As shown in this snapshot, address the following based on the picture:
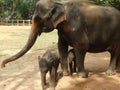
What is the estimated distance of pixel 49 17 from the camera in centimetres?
637

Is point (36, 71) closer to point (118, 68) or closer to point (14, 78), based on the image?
point (14, 78)

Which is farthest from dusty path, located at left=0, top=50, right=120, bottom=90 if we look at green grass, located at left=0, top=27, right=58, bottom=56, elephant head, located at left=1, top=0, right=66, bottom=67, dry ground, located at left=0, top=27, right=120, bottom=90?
green grass, located at left=0, top=27, right=58, bottom=56

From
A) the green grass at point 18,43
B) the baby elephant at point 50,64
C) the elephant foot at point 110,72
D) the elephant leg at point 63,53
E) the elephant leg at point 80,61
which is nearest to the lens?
the baby elephant at point 50,64

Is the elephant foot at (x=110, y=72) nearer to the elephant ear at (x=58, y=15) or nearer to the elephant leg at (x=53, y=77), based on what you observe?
the elephant leg at (x=53, y=77)

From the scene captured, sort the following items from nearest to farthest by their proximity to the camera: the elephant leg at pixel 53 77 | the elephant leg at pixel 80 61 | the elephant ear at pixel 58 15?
the elephant leg at pixel 53 77 < the elephant ear at pixel 58 15 < the elephant leg at pixel 80 61

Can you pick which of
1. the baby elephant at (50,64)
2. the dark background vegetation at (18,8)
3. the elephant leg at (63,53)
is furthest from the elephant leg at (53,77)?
the dark background vegetation at (18,8)

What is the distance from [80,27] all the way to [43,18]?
A: 0.85m

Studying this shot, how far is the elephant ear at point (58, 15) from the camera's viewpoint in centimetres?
642

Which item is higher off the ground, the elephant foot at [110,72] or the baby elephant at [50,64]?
the baby elephant at [50,64]

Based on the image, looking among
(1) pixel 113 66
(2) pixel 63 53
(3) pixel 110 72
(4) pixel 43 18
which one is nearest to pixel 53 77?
(2) pixel 63 53

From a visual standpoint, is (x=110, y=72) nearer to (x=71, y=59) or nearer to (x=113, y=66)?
(x=113, y=66)

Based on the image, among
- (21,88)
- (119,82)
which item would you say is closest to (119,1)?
(119,82)

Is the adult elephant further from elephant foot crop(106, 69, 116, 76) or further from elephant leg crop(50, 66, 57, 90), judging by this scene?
elephant leg crop(50, 66, 57, 90)

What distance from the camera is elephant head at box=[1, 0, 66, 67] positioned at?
6301mm
